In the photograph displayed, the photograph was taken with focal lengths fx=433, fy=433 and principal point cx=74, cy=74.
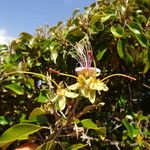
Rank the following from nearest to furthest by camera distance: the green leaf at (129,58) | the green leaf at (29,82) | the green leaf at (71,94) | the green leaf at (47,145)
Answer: the green leaf at (71,94) < the green leaf at (47,145) < the green leaf at (129,58) < the green leaf at (29,82)

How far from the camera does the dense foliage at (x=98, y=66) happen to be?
7.23 ft

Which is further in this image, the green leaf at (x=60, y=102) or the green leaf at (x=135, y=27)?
the green leaf at (x=135, y=27)

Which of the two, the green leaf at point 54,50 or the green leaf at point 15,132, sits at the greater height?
the green leaf at point 54,50

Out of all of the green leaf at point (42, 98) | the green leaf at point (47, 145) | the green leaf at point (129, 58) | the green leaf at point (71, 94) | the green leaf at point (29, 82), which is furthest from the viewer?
the green leaf at point (29, 82)

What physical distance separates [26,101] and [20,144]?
452 mm

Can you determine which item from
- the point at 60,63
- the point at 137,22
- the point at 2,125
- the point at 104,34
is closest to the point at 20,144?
the point at 2,125

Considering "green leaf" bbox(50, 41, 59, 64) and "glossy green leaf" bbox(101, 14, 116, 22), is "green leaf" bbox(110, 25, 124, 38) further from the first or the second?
"green leaf" bbox(50, 41, 59, 64)

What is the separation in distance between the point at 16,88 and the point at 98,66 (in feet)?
1.65

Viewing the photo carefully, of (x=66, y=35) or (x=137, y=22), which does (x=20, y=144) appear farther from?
(x=137, y=22)

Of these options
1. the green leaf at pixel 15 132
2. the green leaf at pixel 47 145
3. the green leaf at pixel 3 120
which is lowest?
the green leaf at pixel 47 145

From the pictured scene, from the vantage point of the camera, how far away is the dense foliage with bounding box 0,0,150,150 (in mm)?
2205

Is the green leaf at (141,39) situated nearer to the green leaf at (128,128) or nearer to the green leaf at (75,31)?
the green leaf at (75,31)

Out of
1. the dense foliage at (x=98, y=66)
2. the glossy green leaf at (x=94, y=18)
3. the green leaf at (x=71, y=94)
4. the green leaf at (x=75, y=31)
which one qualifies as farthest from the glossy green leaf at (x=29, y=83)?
the green leaf at (x=71, y=94)

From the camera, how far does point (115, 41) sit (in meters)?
2.29
